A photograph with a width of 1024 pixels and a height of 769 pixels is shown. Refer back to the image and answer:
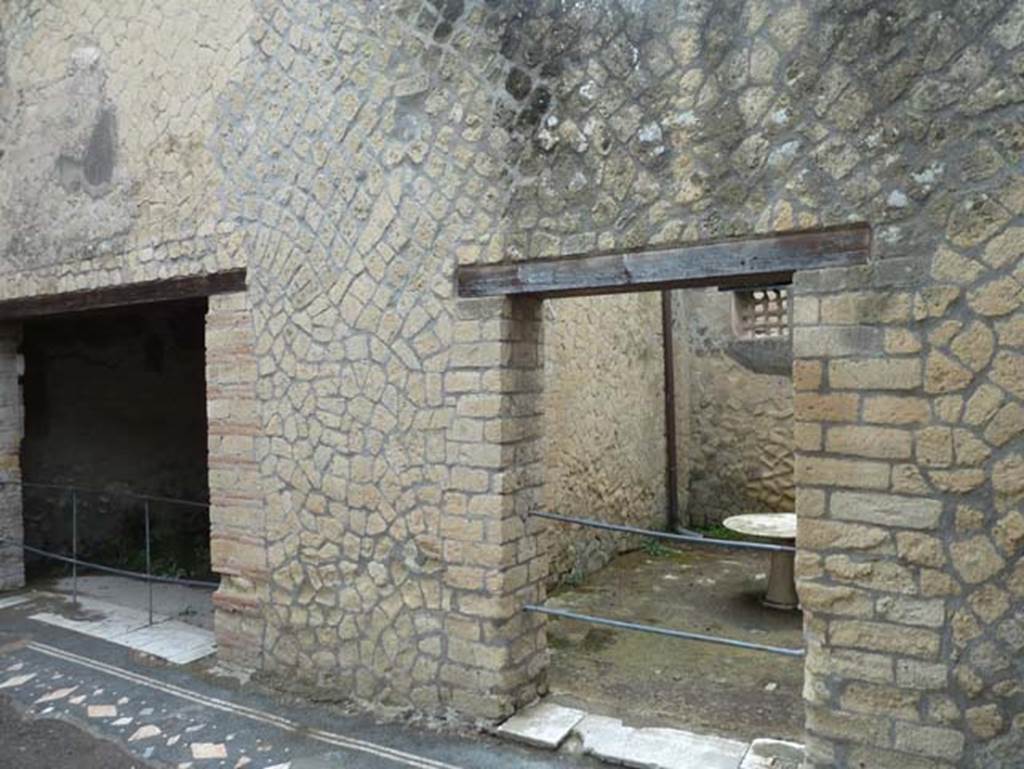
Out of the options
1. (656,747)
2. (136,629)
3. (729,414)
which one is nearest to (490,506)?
(656,747)

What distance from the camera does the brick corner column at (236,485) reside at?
4652mm

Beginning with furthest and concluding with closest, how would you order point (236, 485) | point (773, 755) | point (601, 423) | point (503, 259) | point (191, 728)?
point (601, 423) → point (236, 485) → point (191, 728) → point (503, 259) → point (773, 755)

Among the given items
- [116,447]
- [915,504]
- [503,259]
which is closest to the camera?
[915,504]

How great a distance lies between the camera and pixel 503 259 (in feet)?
12.1

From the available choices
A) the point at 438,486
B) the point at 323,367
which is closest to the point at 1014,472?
the point at 438,486

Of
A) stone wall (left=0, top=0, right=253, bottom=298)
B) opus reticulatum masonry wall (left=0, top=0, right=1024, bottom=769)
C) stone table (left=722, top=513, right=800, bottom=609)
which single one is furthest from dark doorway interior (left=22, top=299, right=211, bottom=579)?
stone table (left=722, top=513, right=800, bottom=609)

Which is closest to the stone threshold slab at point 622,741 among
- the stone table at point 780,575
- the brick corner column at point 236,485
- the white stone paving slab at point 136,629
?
the brick corner column at point 236,485

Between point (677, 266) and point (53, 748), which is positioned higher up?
point (677, 266)

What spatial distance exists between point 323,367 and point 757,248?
2.35 m

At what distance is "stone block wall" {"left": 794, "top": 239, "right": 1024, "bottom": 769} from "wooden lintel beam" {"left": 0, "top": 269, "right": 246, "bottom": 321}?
3.30 metres

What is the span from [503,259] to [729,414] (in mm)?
5756

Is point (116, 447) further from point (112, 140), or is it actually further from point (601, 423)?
point (601, 423)

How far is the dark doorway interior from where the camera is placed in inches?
301

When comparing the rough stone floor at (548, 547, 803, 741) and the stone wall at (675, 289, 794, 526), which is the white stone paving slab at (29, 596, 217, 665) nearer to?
the rough stone floor at (548, 547, 803, 741)
